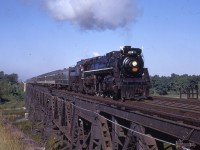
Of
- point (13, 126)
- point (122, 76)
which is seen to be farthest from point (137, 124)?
point (13, 126)

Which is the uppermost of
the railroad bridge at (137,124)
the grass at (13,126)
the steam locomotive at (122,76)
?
the steam locomotive at (122,76)

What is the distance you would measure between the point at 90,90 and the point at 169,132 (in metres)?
15.0

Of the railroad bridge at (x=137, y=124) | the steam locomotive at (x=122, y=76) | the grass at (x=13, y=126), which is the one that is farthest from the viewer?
the steam locomotive at (x=122, y=76)

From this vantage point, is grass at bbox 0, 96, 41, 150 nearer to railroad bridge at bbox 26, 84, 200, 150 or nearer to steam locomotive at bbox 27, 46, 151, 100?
railroad bridge at bbox 26, 84, 200, 150

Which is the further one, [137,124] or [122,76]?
[122,76]

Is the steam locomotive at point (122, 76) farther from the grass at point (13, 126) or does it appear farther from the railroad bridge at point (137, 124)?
the grass at point (13, 126)

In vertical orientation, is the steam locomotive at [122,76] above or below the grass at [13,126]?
above

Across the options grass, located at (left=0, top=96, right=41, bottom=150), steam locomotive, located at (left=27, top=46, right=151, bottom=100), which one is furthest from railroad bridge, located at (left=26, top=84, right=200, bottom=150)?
grass, located at (left=0, top=96, right=41, bottom=150)

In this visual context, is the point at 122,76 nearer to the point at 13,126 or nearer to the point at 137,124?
the point at 137,124

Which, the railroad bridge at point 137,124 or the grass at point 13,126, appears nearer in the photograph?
the railroad bridge at point 137,124

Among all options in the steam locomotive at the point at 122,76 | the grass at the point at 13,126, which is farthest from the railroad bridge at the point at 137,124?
the grass at the point at 13,126

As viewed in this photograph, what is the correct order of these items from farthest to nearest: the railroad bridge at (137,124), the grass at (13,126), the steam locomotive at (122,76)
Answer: the steam locomotive at (122,76), the grass at (13,126), the railroad bridge at (137,124)

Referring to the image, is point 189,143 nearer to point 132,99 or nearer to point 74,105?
point 132,99

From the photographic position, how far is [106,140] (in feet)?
42.8
